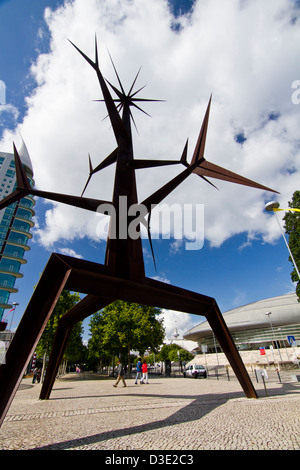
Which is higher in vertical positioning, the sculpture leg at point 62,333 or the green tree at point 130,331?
the green tree at point 130,331

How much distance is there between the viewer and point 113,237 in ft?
27.1

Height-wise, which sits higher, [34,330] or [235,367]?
[34,330]

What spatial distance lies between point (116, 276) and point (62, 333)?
5187 mm

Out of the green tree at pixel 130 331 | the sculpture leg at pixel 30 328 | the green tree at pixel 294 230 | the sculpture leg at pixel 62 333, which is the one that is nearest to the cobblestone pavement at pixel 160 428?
the sculpture leg at pixel 30 328

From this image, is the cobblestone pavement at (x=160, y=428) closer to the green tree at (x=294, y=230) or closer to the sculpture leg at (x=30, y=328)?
the sculpture leg at (x=30, y=328)

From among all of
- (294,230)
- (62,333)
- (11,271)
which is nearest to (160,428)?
(62,333)

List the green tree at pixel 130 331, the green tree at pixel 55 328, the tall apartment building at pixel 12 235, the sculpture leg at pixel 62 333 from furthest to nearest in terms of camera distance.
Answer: the tall apartment building at pixel 12 235 → the green tree at pixel 130 331 → the green tree at pixel 55 328 → the sculpture leg at pixel 62 333

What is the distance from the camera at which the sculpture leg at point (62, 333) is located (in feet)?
33.9

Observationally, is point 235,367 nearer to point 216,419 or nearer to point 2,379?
point 216,419

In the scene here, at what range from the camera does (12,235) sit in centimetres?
6925

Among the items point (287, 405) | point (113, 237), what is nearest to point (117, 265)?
point (113, 237)
